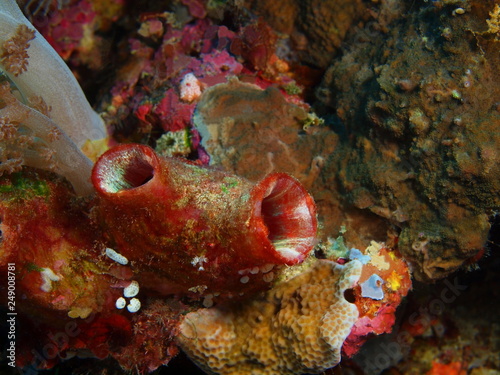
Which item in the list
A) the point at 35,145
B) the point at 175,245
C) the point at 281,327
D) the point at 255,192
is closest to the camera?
the point at 255,192

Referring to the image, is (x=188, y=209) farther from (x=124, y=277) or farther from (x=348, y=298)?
(x=348, y=298)

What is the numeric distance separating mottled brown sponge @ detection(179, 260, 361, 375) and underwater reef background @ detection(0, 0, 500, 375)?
0.01m

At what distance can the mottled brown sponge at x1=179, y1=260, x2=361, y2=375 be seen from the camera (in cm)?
270

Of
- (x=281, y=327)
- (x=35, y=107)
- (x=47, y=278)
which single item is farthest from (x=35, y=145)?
(x=281, y=327)

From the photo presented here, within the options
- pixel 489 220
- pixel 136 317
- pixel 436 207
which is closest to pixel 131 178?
pixel 136 317

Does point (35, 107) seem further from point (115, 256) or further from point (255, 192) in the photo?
point (255, 192)

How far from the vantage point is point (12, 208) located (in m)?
2.36

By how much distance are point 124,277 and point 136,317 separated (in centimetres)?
42

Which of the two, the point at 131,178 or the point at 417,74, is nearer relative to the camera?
the point at 131,178

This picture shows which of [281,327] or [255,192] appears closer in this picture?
[255,192]

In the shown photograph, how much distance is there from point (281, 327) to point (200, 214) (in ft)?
4.27

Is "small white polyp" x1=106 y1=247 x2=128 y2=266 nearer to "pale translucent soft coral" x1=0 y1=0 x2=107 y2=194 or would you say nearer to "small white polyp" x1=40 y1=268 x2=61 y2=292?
"small white polyp" x1=40 y1=268 x2=61 y2=292

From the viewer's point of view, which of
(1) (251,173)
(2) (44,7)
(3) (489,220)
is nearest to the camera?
(3) (489,220)

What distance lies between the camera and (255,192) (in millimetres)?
2014
